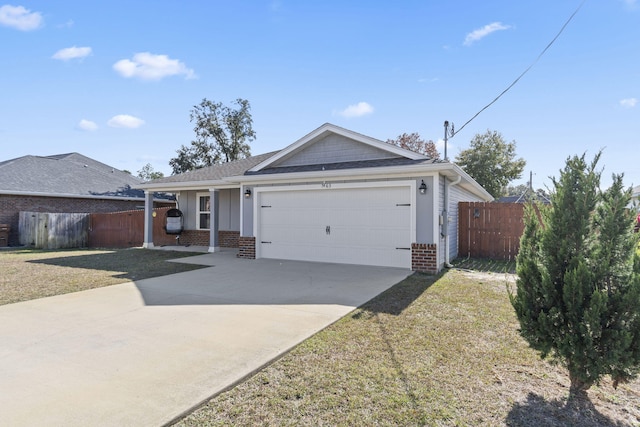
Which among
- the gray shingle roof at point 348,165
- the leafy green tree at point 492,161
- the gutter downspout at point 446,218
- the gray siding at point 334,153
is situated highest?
the leafy green tree at point 492,161

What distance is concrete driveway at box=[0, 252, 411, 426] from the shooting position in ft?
8.67

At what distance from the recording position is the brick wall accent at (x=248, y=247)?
1089 cm

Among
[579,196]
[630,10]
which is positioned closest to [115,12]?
[579,196]

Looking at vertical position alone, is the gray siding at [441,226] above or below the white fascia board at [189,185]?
below

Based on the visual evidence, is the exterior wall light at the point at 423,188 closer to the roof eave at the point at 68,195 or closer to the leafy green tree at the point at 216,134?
the roof eave at the point at 68,195

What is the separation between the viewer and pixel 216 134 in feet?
100

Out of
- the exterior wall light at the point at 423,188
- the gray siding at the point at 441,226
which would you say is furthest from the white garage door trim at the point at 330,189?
the gray siding at the point at 441,226

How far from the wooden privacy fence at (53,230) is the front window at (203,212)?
5.63m

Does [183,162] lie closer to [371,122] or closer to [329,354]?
[371,122]

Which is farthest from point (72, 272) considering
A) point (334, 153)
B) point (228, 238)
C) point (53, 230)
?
point (53, 230)

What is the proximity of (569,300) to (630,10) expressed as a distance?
26.9ft

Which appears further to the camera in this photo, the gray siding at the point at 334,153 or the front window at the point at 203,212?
the front window at the point at 203,212

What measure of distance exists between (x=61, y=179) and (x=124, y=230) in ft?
20.0

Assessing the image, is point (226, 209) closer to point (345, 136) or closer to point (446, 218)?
point (345, 136)
